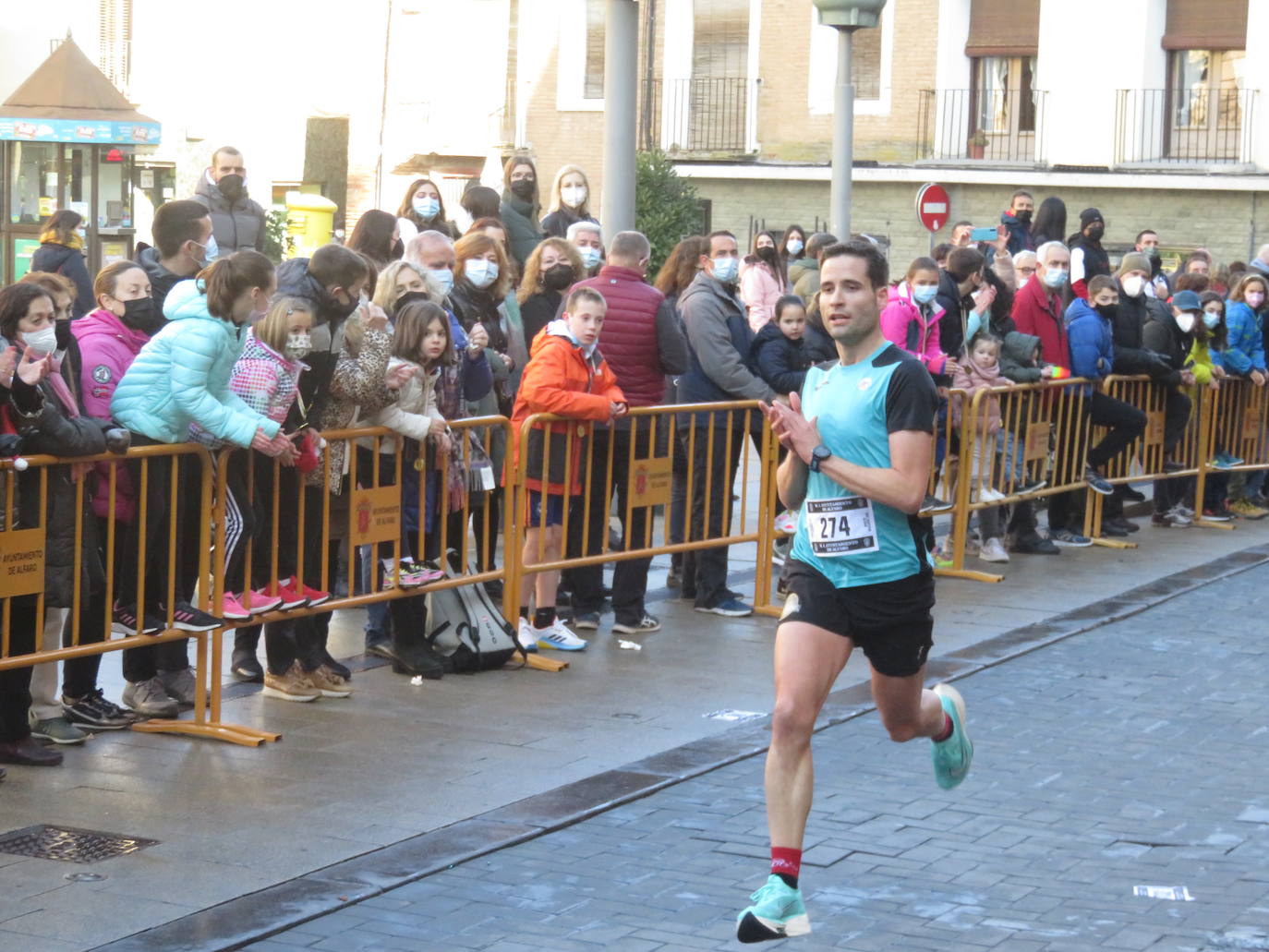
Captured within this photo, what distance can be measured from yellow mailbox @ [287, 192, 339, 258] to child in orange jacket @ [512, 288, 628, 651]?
18.1 m

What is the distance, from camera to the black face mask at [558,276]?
11.1 meters

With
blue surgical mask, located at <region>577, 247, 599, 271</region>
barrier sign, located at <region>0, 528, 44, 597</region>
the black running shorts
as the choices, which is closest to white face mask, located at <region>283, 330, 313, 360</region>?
barrier sign, located at <region>0, 528, 44, 597</region>

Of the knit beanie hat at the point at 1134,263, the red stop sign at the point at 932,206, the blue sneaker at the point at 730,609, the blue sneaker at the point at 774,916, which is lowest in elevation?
the blue sneaker at the point at 730,609

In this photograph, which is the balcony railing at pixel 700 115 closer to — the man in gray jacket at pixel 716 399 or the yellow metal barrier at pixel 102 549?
the man in gray jacket at pixel 716 399

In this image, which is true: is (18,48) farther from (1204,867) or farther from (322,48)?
(1204,867)

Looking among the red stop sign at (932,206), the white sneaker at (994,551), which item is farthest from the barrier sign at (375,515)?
the red stop sign at (932,206)

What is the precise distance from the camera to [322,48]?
138 ft

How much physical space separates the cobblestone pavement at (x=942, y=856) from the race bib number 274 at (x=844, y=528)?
1.07 metres

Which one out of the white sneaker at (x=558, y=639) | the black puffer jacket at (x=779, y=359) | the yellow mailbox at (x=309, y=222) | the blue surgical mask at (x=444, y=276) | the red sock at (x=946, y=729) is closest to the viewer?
the red sock at (x=946, y=729)

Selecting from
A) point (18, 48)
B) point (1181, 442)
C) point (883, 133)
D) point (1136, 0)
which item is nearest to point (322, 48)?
point (18, 48)

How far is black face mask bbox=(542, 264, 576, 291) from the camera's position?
11.1 metres

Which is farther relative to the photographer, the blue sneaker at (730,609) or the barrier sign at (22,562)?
the blue sneaker at (730,609)

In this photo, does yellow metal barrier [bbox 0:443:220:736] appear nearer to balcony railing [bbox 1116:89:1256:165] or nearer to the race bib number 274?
the race bib number 274

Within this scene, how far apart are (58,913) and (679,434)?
5539 mm
